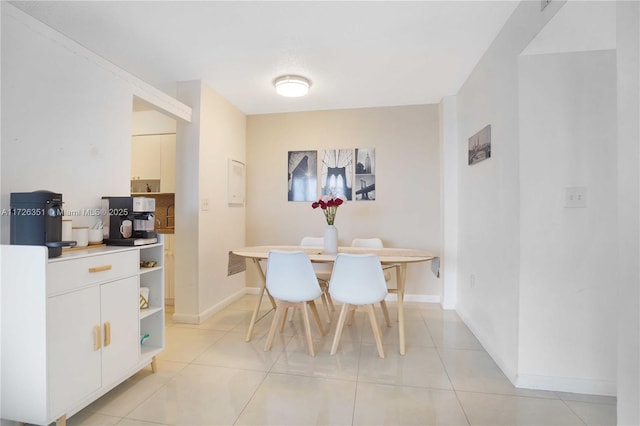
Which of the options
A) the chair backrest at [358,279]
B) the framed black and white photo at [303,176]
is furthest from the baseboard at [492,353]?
the framed black and white photo at [303,176]

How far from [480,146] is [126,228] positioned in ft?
9.43

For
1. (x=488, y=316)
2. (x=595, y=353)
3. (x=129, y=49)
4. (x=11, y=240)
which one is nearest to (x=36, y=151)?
(x=11, y=240)

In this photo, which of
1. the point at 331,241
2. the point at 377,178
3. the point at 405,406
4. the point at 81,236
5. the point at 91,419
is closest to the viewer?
the point at 91,419

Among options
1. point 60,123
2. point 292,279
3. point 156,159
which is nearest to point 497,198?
point 292,279

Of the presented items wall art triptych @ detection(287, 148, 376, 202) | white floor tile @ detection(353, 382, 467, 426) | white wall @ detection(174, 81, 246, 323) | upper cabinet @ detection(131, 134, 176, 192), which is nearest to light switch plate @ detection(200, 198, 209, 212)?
white wall @ detection(174, 81, 246, 323)

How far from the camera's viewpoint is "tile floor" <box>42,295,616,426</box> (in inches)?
63.2

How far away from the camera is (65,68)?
1.89 meters

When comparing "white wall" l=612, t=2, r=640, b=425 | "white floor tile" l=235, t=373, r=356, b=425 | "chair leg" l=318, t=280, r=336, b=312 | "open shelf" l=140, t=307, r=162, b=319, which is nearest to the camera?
"white wall" l=612, t=2, r=640, b=425

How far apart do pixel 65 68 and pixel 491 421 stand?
131 inches

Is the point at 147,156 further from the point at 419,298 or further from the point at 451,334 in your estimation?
the point at 451,334

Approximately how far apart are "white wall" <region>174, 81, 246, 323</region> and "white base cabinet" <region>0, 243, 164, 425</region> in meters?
1.24

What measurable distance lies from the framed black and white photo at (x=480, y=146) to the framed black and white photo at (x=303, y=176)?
6.22 ft

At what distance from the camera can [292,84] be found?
9.61ft

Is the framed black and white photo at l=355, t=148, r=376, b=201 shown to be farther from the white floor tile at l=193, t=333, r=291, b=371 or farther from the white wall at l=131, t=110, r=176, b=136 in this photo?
the white wall at l=131, t=110, r=176, b=136
